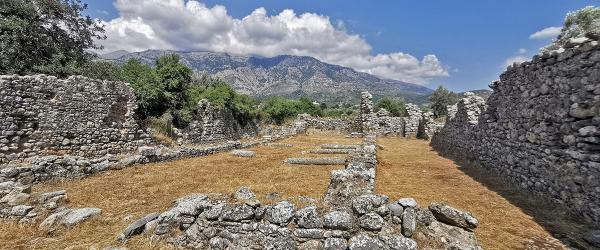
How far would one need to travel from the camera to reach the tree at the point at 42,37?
18.7 metres

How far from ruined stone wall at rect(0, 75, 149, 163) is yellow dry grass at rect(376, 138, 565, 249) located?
15.8 meters

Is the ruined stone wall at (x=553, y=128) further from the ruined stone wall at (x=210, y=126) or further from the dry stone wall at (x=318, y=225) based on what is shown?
the ruined stone wall at (x=210, y=126)

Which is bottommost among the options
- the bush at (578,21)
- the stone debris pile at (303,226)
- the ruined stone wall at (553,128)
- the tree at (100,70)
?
the stone debris pile at (303,226)

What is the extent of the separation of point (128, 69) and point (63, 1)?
8430 mm

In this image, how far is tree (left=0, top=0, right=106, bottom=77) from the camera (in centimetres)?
1869

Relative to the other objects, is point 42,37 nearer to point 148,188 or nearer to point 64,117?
point 64,117

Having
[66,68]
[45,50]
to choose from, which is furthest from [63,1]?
[66,68]

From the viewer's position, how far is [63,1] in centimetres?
2291

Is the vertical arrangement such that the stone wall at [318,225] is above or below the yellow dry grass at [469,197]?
above

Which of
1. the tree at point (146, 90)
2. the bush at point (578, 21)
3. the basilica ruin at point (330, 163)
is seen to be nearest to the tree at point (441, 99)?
the bush at point (578, 21)

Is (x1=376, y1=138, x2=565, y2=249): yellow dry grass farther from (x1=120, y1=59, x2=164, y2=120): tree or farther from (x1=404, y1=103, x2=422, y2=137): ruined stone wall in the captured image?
(x1=404, y1=103, x2=422, y2=137): ruined stone wall

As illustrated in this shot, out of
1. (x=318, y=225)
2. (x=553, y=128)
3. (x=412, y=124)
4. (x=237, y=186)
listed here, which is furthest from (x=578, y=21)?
(x=318, y=225)

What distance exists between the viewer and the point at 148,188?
10906mm

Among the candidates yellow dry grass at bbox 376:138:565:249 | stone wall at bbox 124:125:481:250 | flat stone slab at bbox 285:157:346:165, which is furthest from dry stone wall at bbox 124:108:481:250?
flat stone slab at bbox 285:157:346:165
